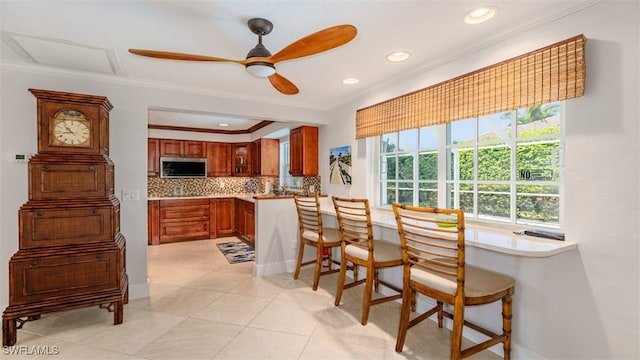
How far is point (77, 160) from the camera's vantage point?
254 cm

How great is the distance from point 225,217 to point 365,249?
4.24 m

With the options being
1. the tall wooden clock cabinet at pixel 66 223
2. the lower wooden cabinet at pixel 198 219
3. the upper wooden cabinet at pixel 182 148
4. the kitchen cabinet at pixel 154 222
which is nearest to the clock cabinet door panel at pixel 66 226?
the tall wooden clock cabinet at pixel 66 223

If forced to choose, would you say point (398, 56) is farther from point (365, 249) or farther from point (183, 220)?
point (183, 220)

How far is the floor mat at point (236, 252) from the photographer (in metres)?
4.60

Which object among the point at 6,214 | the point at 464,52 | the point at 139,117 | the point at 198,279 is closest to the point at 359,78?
the point at 464,52

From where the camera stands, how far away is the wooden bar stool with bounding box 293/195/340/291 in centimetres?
326

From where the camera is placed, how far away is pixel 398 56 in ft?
8.38

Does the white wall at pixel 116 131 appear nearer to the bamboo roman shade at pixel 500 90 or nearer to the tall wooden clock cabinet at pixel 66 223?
the tall wooden clock cabinet at pixel 66 223

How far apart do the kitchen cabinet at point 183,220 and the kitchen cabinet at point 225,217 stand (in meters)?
0.21

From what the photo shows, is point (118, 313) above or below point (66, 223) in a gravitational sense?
below

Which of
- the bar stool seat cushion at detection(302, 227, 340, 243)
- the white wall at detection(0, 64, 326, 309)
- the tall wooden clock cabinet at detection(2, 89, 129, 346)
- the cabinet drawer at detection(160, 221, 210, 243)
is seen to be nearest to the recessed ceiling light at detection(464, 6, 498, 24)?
the bar stool seat cushion at detection(302, 227, 340, 243)

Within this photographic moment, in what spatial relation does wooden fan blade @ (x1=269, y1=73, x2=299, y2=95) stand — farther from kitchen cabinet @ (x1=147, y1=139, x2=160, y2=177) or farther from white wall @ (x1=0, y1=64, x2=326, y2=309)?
kitchen cabinet @ (x1=147, y1=139, x2=160, y2=177)

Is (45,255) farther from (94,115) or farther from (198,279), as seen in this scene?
(198,279)

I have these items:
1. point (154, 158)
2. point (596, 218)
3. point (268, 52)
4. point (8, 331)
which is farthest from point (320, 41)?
point (154, 158)
